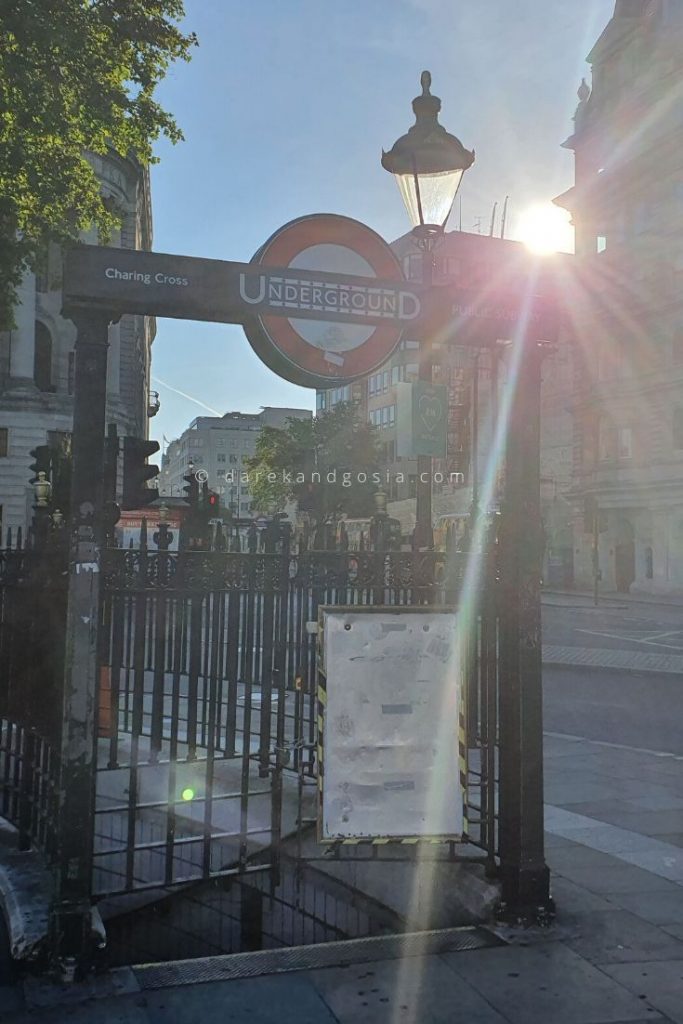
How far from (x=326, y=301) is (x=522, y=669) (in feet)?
7.34

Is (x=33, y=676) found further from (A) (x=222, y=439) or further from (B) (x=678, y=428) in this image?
(A) (x=222, y=439)

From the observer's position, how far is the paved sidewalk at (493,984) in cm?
367

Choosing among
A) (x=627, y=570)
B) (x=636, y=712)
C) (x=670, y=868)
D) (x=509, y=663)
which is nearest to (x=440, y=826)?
(x=509, y=663)

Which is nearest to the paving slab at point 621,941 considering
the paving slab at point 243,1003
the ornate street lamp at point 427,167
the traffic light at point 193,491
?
the paving slab at point 243,1003

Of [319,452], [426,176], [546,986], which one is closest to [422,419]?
[426,176]

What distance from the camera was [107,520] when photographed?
4426 millimetres

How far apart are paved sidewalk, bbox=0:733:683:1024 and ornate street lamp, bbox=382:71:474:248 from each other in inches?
172

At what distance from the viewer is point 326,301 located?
4652 mm

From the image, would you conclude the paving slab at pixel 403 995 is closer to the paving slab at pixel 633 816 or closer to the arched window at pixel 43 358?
the paving slab at pixel 633 816

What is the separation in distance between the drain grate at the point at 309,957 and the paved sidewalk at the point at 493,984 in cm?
2

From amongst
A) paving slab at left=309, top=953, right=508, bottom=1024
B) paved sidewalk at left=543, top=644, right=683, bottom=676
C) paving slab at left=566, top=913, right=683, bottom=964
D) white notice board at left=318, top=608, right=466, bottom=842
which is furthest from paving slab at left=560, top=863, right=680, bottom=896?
paved sidewalk at left=543, top=644, right=683, bottom=676

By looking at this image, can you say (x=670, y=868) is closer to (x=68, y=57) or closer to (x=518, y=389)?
(x=518, y=389)

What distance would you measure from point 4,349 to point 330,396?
156 feet

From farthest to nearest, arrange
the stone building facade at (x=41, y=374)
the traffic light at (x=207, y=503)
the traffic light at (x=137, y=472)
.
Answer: the stone building facade at (x=41, y=374)
the traffic light at (x=207, y=503)
the traffic light at (x=137, y=472)
